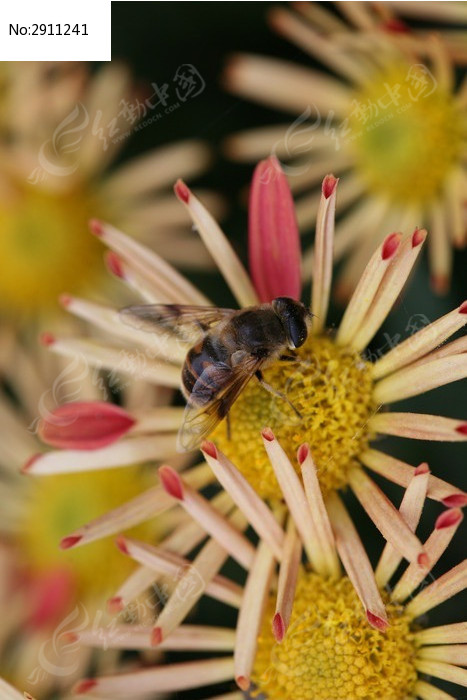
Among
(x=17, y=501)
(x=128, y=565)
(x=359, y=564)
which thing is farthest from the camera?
(x=17, y=501)

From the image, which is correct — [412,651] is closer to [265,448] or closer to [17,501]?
[265,448]

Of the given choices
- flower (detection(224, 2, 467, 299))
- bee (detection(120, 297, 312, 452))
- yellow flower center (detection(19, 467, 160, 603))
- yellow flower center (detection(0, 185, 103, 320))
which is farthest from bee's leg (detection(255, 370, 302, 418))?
yellow flower center (detection(0, 185, 103, 320))

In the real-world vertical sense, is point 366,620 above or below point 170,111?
below

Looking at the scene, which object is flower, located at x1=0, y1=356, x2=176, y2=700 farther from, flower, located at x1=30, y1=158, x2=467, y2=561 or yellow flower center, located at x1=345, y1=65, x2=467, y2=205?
yellow flower center, located at x1=345, y1=65, x2=467, y2=205

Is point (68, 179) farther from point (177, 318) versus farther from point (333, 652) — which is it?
point (333, 652)

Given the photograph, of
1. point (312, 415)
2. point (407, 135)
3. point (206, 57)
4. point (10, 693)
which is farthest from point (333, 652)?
point (206, 57)

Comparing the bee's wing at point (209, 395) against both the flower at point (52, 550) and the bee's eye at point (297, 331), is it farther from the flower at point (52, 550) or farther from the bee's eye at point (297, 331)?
the flower at point (52, 550)

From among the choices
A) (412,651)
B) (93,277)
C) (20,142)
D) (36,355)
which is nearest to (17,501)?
(36,355)
